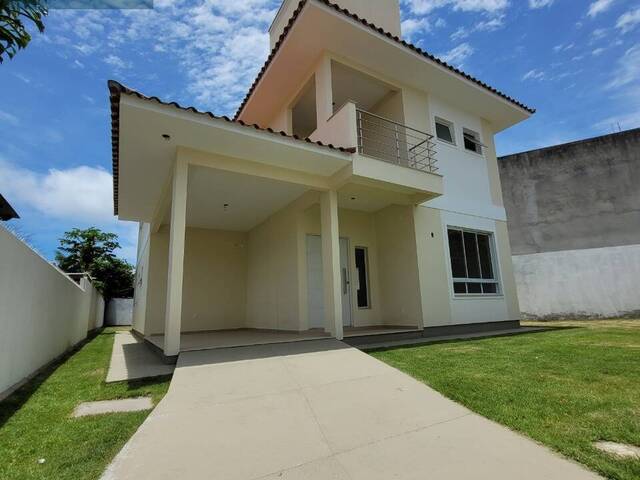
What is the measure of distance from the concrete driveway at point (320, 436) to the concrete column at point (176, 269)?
52.2 inches

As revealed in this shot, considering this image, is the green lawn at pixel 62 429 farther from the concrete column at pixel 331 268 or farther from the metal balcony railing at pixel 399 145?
the metal balcony railing at pixel 399 145

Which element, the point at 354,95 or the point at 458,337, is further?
the point at 354,95

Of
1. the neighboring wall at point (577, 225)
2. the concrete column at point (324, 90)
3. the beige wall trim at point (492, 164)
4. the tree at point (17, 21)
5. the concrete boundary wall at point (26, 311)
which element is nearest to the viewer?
the tree at point (17, 21)

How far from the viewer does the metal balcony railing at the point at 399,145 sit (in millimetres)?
8906

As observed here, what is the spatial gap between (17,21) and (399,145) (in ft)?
26.6

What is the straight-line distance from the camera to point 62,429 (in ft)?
10.1

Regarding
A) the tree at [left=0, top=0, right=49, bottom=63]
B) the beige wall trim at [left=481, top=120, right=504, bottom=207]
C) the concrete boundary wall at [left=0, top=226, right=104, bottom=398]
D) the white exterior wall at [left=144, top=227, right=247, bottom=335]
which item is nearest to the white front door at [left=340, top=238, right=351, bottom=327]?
the white exterior wall at [left=144, top=227, right=247, bottom=335]

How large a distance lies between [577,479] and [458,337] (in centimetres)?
646

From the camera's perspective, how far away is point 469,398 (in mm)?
3518

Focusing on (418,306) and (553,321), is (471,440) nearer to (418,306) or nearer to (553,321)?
(418,306)

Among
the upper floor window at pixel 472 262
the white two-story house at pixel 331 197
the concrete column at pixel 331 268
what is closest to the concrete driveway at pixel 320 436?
the white two-story house at pixel 331 197

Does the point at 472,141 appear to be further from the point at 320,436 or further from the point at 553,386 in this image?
the point at 320,436

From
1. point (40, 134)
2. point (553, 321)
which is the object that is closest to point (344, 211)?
point (553, 321)

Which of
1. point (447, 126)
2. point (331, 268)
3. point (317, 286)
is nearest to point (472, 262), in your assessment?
point (447, 126)
